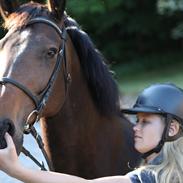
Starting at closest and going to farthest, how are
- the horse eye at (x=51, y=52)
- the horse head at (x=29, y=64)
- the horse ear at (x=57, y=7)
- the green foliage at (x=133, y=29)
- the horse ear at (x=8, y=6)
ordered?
1. the horse head at (x=29, y=64)
2. the horse eye at (x=51, y=52)
3. the horse ear at (x=57, y=7)
4. the horse ear at (x=8, y=6)
5. the green foliage at (x=133, y=29)

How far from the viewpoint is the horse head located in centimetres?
296

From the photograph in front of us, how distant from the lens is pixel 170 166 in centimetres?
269

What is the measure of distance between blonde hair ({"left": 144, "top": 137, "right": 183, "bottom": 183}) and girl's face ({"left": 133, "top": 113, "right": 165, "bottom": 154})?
7 centimetres

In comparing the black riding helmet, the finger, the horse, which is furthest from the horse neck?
the finger

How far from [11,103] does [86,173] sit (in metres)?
0.83

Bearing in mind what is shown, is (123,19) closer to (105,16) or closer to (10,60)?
(105,16)

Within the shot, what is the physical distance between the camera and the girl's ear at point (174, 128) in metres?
2.80

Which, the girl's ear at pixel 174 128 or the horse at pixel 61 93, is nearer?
the girl's ear at pixel 174 128

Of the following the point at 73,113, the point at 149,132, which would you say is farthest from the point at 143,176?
the point at 73,113

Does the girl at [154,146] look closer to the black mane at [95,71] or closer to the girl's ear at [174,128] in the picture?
the girl's ear at [174,128]

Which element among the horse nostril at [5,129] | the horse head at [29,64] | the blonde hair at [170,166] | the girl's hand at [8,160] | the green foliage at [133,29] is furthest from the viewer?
the green foliage at [133,29]

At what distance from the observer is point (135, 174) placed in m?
2.71

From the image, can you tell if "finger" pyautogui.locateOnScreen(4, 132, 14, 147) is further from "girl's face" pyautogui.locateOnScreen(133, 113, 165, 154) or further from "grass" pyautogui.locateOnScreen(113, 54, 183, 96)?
"grass" pyautogui.locateOnScreen(113, 54, 183, 96)

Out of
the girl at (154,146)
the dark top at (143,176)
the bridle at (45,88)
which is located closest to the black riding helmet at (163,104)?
the girl at (154,146)
